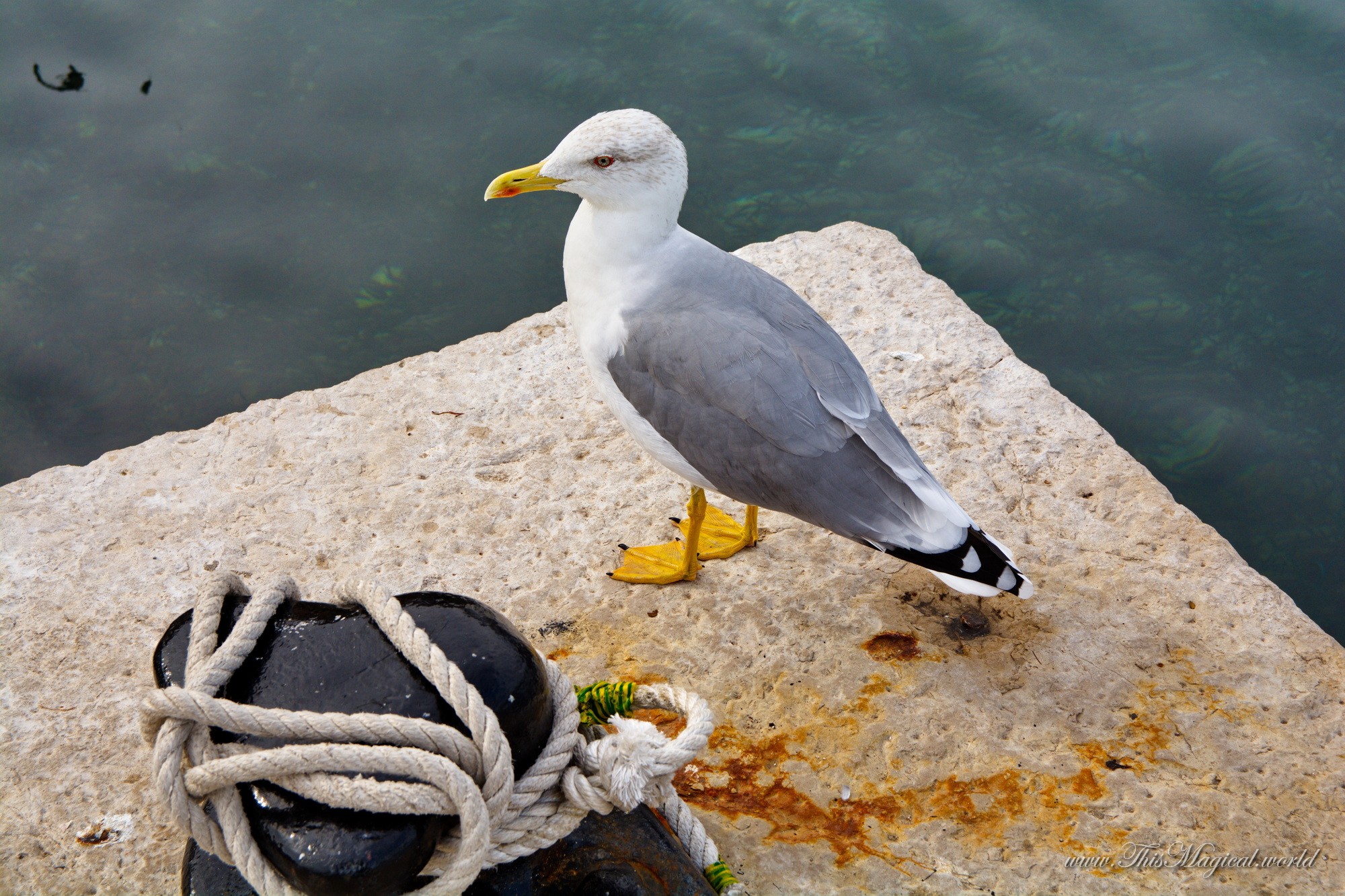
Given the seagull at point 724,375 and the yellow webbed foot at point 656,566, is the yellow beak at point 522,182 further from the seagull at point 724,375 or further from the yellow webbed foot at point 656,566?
the yellow webbed foot at point 656,566

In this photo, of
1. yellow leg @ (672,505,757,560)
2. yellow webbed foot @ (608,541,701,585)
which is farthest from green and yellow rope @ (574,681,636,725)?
yellow leg @ (672,505,757,560)

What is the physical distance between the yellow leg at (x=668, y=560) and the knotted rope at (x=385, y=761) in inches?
54.0

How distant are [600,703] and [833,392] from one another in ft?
3.65

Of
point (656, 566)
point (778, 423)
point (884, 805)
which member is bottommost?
point (656, 566)

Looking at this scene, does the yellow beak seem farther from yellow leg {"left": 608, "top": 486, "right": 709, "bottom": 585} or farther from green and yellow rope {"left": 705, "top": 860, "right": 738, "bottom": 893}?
green and yellow rope {"left": 705, "top": 860, "right": 738, "bottom": 893}

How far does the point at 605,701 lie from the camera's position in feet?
6.35

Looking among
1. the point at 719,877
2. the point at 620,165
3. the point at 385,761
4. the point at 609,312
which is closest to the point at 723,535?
the point at 609,312

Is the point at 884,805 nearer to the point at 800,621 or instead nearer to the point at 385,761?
the point at 800,621

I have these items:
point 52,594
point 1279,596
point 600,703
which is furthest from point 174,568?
point 1279,596

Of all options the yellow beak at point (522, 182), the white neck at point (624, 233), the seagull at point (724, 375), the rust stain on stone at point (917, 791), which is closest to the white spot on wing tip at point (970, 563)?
the seagull at point (724, 375)

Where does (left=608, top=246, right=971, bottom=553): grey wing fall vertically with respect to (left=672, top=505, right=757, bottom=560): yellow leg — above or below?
above

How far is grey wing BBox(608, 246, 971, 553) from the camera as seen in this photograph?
2.61 m

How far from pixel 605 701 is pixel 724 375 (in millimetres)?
999

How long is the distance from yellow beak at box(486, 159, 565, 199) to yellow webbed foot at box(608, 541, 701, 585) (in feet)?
3.58
